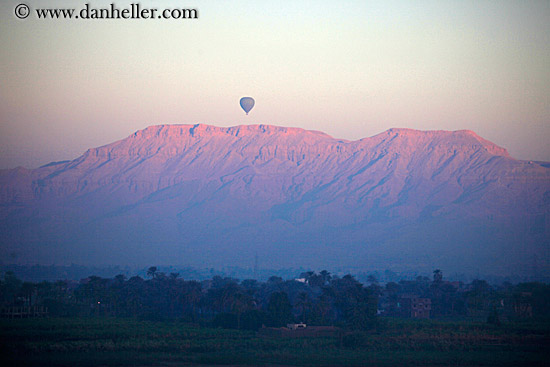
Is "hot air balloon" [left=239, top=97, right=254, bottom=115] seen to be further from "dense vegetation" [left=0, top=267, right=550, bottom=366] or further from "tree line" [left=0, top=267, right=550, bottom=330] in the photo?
"dense vegetation" [left=0, top=267, right=550, bottom=366]

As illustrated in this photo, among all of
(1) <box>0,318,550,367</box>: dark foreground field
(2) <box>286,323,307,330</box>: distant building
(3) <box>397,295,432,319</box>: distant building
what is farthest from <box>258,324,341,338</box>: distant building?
(3) <box>397,295,432,319</box>: distant building

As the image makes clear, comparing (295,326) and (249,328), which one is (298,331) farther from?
(249,328)

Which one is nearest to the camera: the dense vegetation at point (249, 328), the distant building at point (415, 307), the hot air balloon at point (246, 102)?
the dense vegetation at point (249, 328)

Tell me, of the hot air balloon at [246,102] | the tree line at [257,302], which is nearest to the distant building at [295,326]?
the tree line at [257,302]

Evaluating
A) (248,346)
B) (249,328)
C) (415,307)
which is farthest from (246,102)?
(248,346)

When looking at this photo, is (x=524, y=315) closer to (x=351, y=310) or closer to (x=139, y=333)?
(x=351, y=310)

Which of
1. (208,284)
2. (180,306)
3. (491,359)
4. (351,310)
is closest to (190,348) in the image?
(351,310)

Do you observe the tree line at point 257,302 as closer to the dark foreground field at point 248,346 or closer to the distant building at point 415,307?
the distant building at point 415,307

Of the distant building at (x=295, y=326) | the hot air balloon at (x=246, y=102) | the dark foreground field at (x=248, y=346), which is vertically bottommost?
the dark foreground field at (x=248, y=346)
